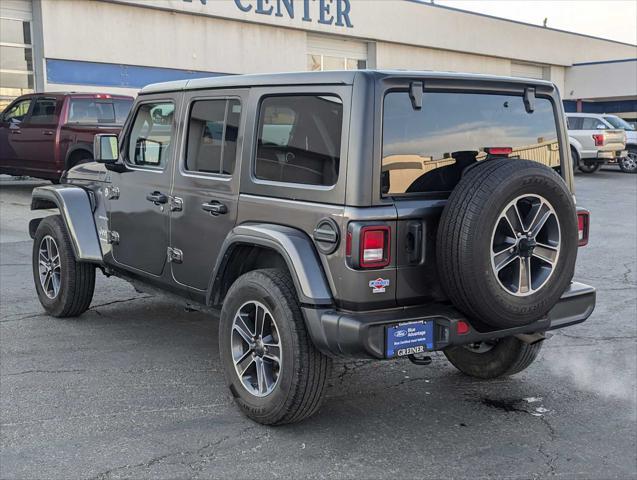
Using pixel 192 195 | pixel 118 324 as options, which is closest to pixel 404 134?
pixel 192 195

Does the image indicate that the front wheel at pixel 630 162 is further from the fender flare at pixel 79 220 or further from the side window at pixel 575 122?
the fender flare at pixel 79 220

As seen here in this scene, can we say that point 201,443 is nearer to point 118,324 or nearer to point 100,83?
point 118,324

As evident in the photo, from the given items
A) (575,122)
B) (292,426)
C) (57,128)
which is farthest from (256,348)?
(575,122)

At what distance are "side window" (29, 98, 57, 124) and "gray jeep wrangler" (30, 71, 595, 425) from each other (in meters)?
9.82

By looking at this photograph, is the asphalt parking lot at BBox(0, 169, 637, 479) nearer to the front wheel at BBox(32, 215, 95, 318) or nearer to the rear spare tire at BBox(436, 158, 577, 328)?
the front wheel at BBox(32, 215, 95, 318)

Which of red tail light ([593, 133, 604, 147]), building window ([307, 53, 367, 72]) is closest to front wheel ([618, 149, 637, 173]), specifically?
red tail light ([593, 133, 604, 147])

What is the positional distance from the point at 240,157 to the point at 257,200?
33cm

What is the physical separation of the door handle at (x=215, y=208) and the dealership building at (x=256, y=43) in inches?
674

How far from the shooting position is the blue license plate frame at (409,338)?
370 cm

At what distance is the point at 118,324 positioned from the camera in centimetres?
626

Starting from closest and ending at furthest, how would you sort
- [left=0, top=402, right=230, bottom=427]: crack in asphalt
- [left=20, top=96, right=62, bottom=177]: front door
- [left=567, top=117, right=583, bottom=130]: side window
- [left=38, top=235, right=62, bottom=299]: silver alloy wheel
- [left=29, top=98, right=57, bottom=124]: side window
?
[left=0, top=402, right=230, bottom=427]: crack in asphalt
[left=38, top=235, right=62, bottom=299]: silver alloy wheel
[left=20, top=96, right=62, bottom=177]: front door
[left=29, top=98, right=57, bottom=124]: side window
[left=567, top=117, right=583, bottom=130]: side window

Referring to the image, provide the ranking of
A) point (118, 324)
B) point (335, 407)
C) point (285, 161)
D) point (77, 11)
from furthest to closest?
point (77, 11), point (118, 324), point (335, 407), point (285, 161)

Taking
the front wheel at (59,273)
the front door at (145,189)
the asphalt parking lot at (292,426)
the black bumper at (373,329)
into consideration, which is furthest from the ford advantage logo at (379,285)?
the front wheel at (59,273)

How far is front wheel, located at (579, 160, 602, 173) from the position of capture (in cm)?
2269
